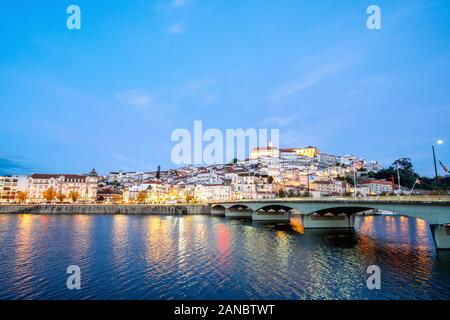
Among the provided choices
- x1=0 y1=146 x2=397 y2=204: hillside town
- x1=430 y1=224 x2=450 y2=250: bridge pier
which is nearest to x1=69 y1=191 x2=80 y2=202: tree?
x1=0 y1=146 x2=397 y2=204: hillside town

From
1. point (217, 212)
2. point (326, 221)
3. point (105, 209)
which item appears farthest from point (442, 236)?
→ point (105, 209)

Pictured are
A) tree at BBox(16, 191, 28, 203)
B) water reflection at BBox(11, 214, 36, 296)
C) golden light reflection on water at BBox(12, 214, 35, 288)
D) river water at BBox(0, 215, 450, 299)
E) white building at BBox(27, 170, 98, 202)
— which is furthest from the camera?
white building at BBox(27, 170, 98, 202)

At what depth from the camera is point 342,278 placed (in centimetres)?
2012

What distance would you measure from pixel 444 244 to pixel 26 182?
500 feet

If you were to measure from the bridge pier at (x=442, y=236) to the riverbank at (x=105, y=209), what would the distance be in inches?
3385

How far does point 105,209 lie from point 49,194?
104 ft

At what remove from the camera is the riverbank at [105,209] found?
3944 inches

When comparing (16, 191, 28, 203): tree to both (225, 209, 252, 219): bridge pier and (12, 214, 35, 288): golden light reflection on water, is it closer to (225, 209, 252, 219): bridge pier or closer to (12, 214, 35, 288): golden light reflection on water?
(225, 209, 252, 219): bridge pier

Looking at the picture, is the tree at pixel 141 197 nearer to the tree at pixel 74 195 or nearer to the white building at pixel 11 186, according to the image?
the tree at pixel 74 195

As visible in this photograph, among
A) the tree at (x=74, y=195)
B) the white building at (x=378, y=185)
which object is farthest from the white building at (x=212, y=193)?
the white building at (x=378, y=185)

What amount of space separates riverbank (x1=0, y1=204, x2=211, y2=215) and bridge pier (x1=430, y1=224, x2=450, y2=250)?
3385 inches

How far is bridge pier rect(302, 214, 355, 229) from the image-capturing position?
163 feet
